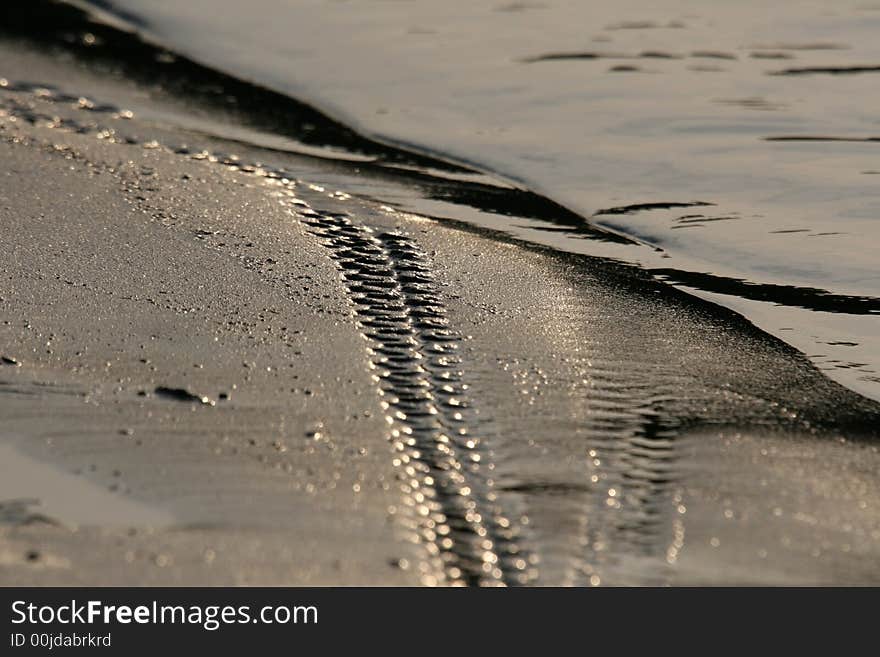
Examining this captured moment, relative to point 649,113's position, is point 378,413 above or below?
below

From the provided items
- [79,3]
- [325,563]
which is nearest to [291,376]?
[325,563]

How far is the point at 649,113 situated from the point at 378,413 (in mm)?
2322

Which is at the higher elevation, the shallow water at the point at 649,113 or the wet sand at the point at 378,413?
the shallow water at the point at 649,113

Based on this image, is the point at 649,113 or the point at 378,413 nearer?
the point at 378,413

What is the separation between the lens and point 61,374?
269cm

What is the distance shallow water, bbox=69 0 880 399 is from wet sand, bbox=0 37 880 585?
0.22m

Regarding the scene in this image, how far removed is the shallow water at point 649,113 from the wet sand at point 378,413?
22 cm

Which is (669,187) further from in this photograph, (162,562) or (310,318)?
(162,562)

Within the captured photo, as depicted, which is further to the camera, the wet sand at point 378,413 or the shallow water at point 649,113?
the shallow water at point 649,113

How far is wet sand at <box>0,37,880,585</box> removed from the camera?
2.16m

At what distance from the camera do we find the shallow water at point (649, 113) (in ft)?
11.5

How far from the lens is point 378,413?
261 centimetres

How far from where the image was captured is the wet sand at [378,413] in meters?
2.16

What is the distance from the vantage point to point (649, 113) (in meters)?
4.57
